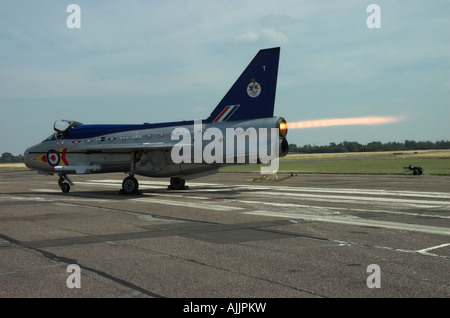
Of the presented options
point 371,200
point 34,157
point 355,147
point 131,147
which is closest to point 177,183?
point 131,147

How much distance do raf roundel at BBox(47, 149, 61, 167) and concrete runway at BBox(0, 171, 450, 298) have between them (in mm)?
8371

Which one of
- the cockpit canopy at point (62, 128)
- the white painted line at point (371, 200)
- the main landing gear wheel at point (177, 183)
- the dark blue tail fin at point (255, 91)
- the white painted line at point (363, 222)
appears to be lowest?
the white painted line at point (371, 200)

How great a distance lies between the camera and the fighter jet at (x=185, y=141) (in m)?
18.8

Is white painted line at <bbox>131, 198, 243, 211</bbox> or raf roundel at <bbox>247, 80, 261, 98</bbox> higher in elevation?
raf roundel at <bbox>247, 80, 261, 98</bbox>

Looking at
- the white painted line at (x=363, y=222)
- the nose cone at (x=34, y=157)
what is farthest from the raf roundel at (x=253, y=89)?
the nose cone at (x=34, y=157)

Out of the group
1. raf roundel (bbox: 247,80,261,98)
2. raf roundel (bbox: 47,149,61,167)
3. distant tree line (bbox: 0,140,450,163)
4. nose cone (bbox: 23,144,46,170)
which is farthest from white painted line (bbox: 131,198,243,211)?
distant tree line (bbox: 0,140,450,163)

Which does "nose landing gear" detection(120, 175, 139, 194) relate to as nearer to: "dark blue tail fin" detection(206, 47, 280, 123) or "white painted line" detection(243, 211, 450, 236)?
"dark blue tail fin" detection(206, 47, 280, 123)

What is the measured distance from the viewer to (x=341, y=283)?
5.86 meters

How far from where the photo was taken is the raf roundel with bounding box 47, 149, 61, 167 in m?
22.5

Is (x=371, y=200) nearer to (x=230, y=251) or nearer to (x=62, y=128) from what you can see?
(x=230, y=251)

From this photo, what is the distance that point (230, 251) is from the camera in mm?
7934

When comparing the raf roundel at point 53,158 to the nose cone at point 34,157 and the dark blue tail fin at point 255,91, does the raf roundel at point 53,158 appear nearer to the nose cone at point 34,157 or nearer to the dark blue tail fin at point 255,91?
the nose cone at point 34,157

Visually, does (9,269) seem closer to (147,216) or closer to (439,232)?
(147,216)
